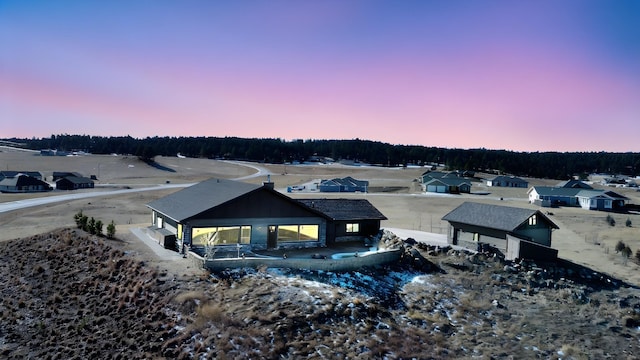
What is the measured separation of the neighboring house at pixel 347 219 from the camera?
36.3 metres

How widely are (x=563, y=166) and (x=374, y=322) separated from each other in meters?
202

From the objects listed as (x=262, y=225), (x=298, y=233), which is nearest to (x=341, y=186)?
(x=298, y=233)

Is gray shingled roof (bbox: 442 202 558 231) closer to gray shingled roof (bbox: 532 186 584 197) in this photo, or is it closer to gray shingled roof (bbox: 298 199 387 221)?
gray shingled roof (bbox: 298 199 387 221)

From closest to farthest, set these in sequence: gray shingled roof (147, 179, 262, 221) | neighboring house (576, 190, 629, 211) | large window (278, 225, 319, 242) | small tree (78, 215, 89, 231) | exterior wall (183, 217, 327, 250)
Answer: exterior wall (183, 217, 327, 250) < gray shingled roof (147, 179, 262, 221) < large window (278, 225, 319, 242) < small tree (78, 215, 89, 231) < neighboring house (576, 190, 629, 211)

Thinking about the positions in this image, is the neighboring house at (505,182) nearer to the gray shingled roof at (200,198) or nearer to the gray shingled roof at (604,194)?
the gray shingled roof at (604,194)

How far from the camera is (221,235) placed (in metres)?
30.9

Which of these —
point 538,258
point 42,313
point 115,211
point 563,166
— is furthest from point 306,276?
point 563,166

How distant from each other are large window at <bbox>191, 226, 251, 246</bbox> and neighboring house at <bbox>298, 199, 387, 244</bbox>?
20.7ft

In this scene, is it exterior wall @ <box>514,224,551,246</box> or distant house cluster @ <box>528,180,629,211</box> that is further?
distant house cluster @ <box>528,180,629,211</box>

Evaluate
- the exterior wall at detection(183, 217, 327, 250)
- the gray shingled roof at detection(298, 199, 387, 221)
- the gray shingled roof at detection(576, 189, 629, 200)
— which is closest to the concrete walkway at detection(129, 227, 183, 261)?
the exterior wall at detection(183, 217, 327, 250)

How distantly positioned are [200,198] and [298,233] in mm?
8309

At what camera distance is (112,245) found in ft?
102

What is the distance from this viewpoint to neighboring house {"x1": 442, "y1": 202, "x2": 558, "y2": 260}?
36.4m

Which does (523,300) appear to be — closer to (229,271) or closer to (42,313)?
(229,271)
